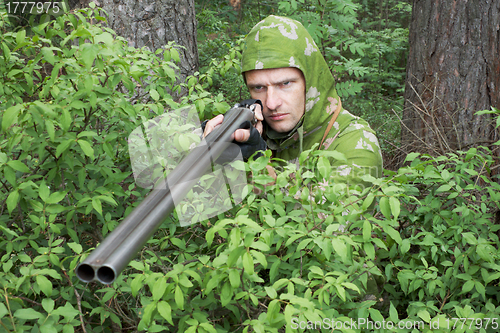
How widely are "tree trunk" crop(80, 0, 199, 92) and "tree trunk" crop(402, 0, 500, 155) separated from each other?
258 centimetres

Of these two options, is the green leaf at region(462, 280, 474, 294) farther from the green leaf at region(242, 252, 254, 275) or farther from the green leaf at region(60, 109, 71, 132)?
the green leaf at region(60, 109, 71, 132)

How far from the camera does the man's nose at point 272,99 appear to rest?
9.54ft

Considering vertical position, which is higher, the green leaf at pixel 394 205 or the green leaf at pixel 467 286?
the green leaf at pixel 394 205

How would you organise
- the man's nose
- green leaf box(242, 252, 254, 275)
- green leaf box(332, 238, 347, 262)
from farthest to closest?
the man's nose → green leaf box(332, 238, 347, 262) → green leaf box(242, 252, 254, 275)

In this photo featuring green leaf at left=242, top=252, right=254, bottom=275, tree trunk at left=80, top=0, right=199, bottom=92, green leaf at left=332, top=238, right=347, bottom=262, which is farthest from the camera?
tree trunk at left=80, top=0, right=199, bottom=92

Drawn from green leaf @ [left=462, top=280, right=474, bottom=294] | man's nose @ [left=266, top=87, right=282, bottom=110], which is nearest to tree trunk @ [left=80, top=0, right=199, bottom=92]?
man's nose @ [left=266, top=87, right=282, bottom=110]

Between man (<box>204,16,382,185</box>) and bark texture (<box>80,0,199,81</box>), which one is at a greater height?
bark texture (<box>80,0,199,81</box>)

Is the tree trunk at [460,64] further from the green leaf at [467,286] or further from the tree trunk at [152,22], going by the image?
the tree trunk at [152,22]

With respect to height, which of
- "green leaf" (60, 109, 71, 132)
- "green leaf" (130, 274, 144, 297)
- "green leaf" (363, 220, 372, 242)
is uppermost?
"green leaf" (60, 109, 71, 132)

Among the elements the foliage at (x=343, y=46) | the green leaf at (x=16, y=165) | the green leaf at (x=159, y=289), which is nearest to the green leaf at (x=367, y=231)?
the green leaf at (x=159, y=289)

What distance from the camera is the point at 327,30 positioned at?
511 centimetres

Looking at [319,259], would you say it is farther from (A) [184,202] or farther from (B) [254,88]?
(B) [254,88]

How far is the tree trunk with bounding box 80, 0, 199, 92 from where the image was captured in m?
3.57

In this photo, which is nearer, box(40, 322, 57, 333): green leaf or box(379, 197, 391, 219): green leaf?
box(40, 322, 57, 333): green leaf
